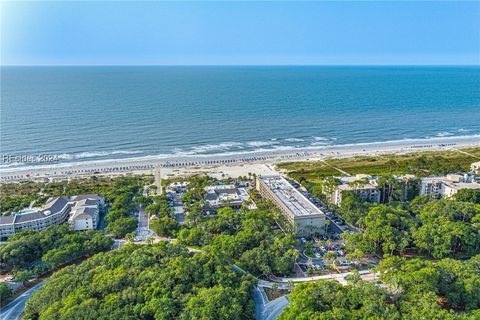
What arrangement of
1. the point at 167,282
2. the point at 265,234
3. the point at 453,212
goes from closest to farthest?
the point at 167,282 → the point at 265,234 → the point at 453,212

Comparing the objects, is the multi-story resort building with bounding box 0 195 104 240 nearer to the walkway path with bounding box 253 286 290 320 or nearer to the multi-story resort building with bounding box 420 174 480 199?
the walkway path with bounding box 253 286 290 320

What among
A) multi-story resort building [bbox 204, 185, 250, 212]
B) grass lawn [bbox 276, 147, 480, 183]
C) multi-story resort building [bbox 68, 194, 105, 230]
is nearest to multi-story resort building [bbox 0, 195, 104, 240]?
multi-story resort building [bbox 68, 194, 105, 230]

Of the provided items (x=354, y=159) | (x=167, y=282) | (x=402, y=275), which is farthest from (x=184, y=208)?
(x=354, y=159)

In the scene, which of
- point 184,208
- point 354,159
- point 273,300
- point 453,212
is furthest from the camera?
point 354,159

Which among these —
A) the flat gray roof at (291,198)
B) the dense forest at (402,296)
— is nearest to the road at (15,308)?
the dense forest at (402,296)

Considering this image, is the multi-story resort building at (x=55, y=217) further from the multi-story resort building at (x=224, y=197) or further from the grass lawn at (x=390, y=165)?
the grass lawn at (x=390, y=165)

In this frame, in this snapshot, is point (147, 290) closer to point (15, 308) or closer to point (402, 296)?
point (15, 308)

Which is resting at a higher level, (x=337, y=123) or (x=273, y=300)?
(x=337, y=123)

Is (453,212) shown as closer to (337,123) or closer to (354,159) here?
(354,159)
